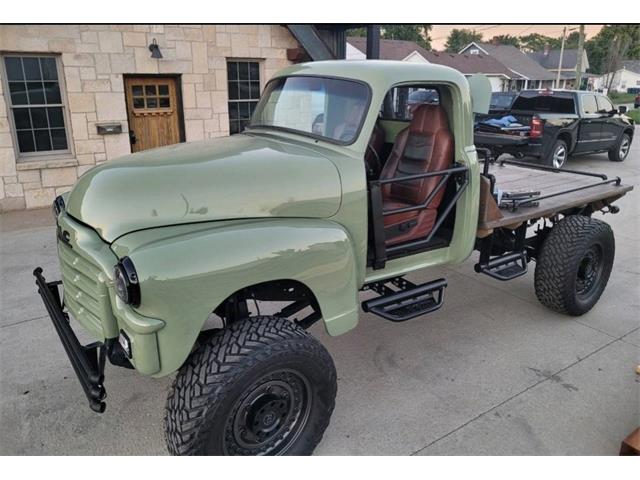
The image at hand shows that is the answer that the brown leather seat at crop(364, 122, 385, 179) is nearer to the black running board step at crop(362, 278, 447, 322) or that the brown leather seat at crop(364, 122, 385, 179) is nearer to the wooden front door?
the black running board step at crop(362, 278, 447, 322)

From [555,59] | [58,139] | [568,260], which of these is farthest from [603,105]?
[555,59]

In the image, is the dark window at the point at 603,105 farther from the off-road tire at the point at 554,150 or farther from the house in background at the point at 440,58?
the house in background at the point at 440,58

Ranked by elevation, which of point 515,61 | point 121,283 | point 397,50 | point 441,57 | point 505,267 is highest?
point 397,50

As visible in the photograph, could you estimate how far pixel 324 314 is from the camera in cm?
278

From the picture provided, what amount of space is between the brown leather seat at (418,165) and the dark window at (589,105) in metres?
9.83

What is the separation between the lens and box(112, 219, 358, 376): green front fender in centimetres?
220

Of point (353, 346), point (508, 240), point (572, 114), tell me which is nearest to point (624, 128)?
point (572, 114)

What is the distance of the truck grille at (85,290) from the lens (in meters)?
2.39

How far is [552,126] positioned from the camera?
1089 centimetres

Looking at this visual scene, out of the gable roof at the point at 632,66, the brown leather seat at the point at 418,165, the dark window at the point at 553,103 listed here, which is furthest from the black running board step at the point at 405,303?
the gable roof at the point at 632,66

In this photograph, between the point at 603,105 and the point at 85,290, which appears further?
the point at 603,105

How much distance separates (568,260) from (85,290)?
12.0 feet

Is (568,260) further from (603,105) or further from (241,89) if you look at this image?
(603,105)
